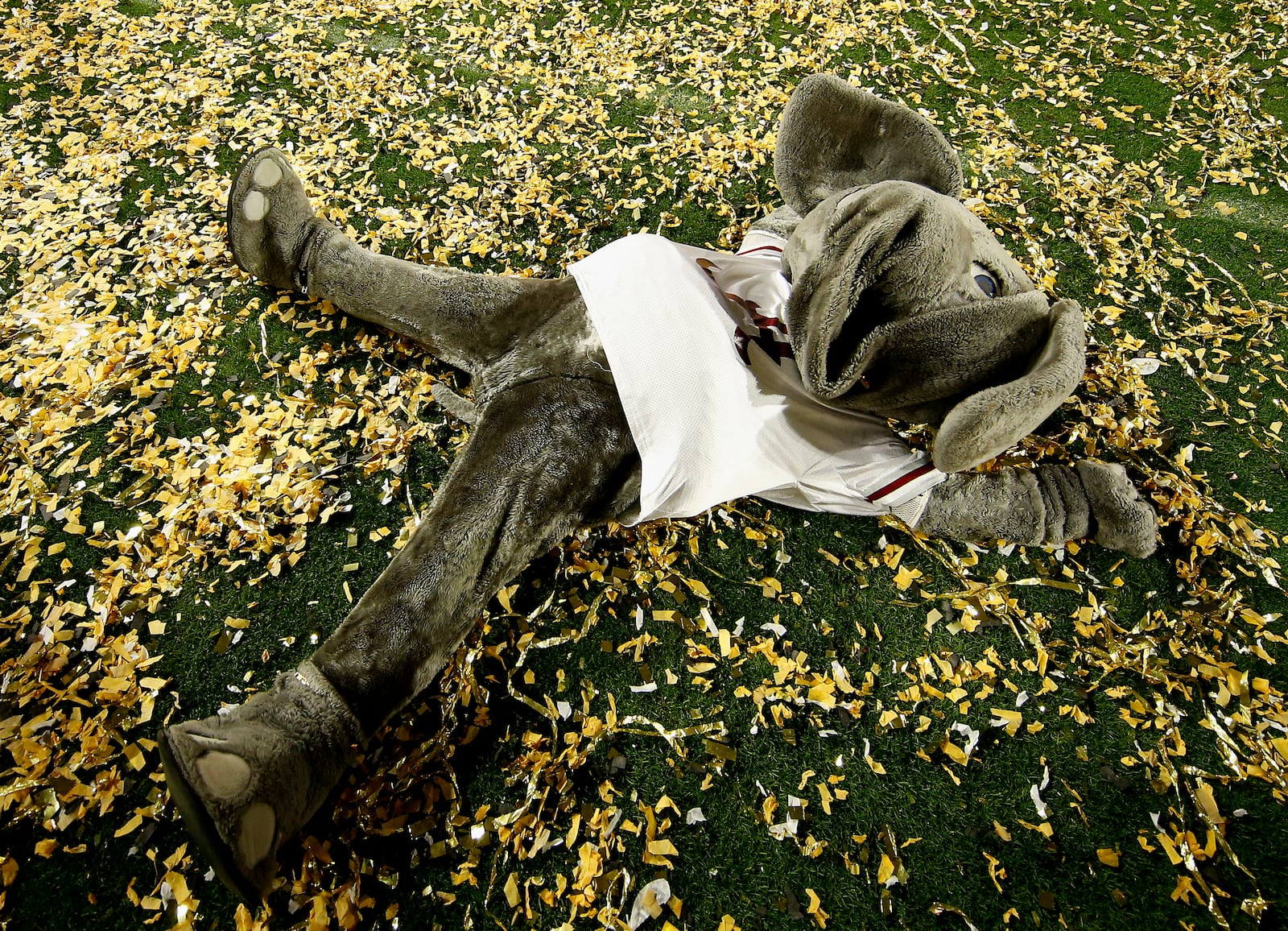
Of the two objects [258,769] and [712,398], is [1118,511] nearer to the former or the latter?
[712,398]

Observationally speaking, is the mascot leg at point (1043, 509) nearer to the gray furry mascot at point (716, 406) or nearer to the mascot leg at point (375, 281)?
the gray furry mascot at point (716, 406)

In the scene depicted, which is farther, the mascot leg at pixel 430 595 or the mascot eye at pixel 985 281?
the mascot eye at pixel 985 281

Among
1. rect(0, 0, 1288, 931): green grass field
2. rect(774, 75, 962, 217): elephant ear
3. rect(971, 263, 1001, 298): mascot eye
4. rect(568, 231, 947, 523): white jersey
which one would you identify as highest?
rect(774, 75, 962, 217): elephant ear

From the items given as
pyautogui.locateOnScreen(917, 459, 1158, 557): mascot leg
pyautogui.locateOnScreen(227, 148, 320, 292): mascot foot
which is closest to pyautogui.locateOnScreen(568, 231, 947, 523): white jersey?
pyautogui.locateOnScreen(917, 459, 1158, 557): mascot leg

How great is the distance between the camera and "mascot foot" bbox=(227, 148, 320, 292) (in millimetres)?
2248

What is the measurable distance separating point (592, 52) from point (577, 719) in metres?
3.25

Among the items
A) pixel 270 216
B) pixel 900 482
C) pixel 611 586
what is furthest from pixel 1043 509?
pixel 270 216

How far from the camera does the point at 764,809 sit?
1.72 m

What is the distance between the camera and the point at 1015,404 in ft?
4.25

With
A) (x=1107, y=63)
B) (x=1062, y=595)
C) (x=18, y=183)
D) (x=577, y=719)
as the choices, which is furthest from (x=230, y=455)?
(x=1107, y=63)

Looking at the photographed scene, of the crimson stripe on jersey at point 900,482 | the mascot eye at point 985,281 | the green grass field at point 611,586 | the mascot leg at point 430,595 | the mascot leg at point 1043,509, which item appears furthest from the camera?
the mascot leg at point 1043,509

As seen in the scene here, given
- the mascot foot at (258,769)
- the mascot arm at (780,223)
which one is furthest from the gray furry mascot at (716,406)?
the mascot arm at (780,223)

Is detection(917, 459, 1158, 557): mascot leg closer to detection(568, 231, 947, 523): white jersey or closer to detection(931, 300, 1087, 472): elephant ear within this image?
detection(568, 231, 947, 523): white jersey

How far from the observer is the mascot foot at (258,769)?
4.25ft
